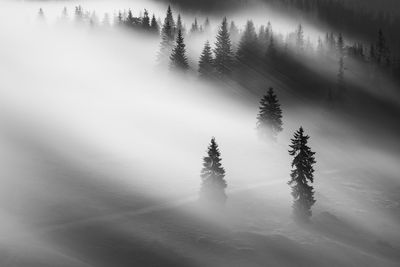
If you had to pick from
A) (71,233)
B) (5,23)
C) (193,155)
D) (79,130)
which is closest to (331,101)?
(193,155)

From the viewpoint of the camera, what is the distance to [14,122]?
88.8 metres

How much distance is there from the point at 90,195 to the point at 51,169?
10757mm

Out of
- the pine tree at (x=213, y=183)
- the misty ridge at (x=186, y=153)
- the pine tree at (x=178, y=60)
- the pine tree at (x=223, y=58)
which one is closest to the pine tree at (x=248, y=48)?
the misty ridge at (x=186, y=153)

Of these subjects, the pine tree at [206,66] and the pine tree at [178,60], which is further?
the pine tree at [206,66]

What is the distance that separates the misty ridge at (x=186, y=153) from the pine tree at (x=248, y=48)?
2.33 ft

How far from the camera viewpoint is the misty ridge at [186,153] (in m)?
53.0

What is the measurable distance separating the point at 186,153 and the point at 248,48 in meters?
84.2

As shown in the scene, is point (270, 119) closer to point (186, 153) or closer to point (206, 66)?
point (186, 153)


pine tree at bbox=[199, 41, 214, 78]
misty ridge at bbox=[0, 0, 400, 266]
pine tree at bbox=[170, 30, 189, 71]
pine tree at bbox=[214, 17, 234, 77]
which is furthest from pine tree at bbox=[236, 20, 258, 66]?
pine tree at bbox=[170, 30, 189, 71]

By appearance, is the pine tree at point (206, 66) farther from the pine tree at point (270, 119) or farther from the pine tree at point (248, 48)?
the pine tree at point (270, 119)

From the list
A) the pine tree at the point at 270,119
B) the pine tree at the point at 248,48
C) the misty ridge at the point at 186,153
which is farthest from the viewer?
the pine tree at the point at 248,48

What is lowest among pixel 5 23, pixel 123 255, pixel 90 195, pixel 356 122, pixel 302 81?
pixel 123 255

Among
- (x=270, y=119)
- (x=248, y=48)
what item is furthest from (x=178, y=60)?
(x=248, y=48)

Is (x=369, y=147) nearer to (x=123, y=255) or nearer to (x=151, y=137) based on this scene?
(x=151, y=137)
